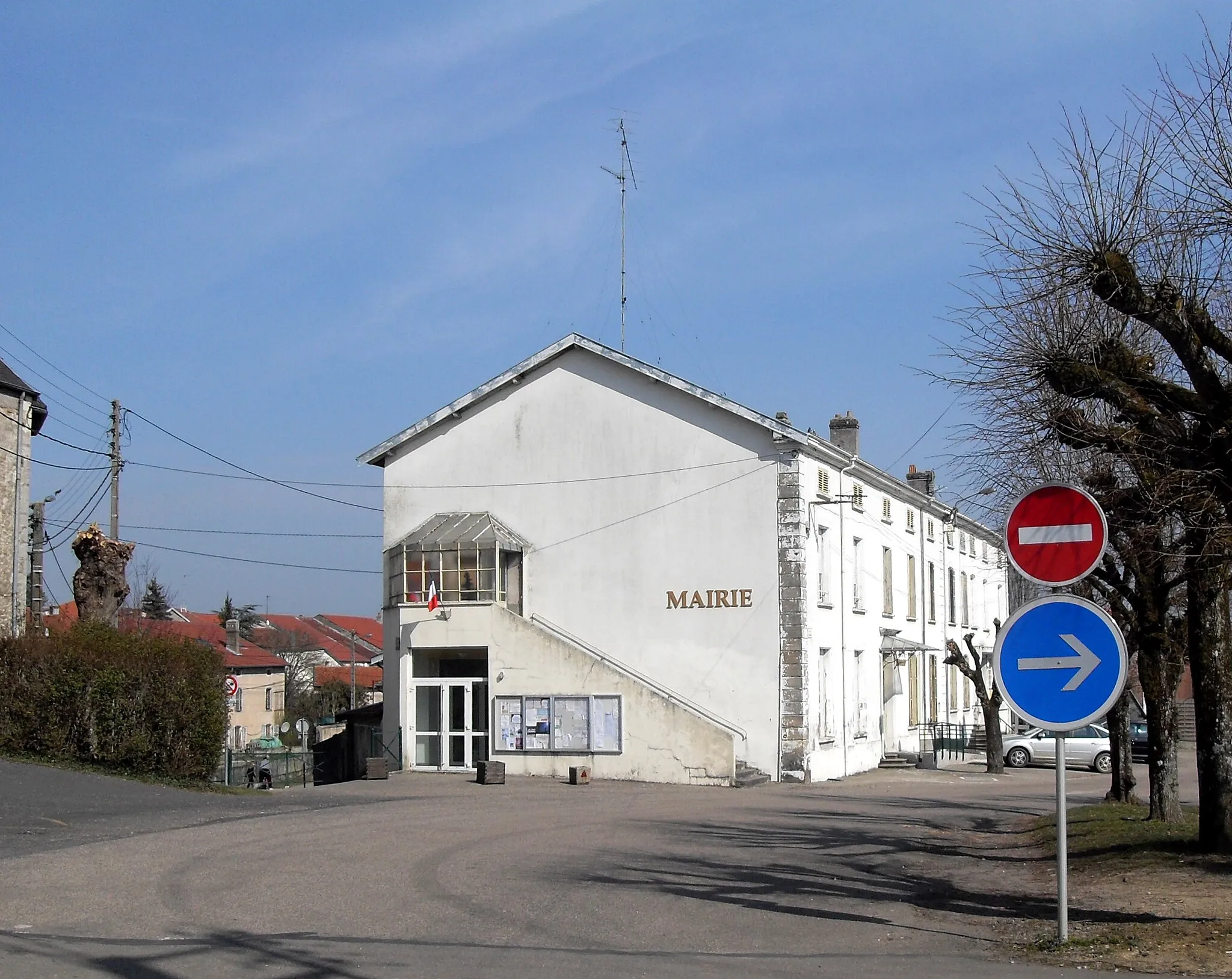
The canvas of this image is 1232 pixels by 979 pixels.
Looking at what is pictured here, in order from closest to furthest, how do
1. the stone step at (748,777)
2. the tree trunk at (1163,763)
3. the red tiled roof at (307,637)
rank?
1. the tree trunk at (1163,763)
2. the stone step at (748,777)
3. the red tiled roof at (307,637)

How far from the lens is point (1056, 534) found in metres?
8.20

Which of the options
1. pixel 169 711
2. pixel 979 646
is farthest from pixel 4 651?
pixel 979 646

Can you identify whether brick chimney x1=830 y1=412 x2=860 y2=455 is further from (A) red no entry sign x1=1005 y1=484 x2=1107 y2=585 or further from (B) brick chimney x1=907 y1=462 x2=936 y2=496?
(A) red no entry sign x1=1005 y1=484 x2=1107 y2=585

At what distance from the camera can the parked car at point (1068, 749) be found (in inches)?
1369

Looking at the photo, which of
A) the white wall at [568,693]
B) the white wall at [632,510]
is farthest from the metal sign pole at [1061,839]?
the white wall at [632,510]

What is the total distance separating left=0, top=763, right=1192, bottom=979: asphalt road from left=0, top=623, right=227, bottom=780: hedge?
1625mm

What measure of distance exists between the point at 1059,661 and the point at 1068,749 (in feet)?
94.7

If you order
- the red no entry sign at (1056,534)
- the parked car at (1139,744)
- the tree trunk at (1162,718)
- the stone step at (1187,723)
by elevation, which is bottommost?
the stone step at (1187,723)

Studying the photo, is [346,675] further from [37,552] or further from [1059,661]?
[1059,661]

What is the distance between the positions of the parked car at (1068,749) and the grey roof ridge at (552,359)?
43.4 feet

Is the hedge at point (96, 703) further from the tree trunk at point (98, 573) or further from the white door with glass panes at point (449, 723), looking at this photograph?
the white door with glass panes at point (449, 723)

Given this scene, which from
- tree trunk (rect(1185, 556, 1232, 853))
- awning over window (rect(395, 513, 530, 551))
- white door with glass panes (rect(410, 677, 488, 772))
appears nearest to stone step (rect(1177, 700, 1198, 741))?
white door with glass panes (rect(410, 677, 488, 772))

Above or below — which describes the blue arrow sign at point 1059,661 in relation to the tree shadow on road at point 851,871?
above

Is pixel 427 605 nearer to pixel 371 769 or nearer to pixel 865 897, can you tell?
pixel 371 769
